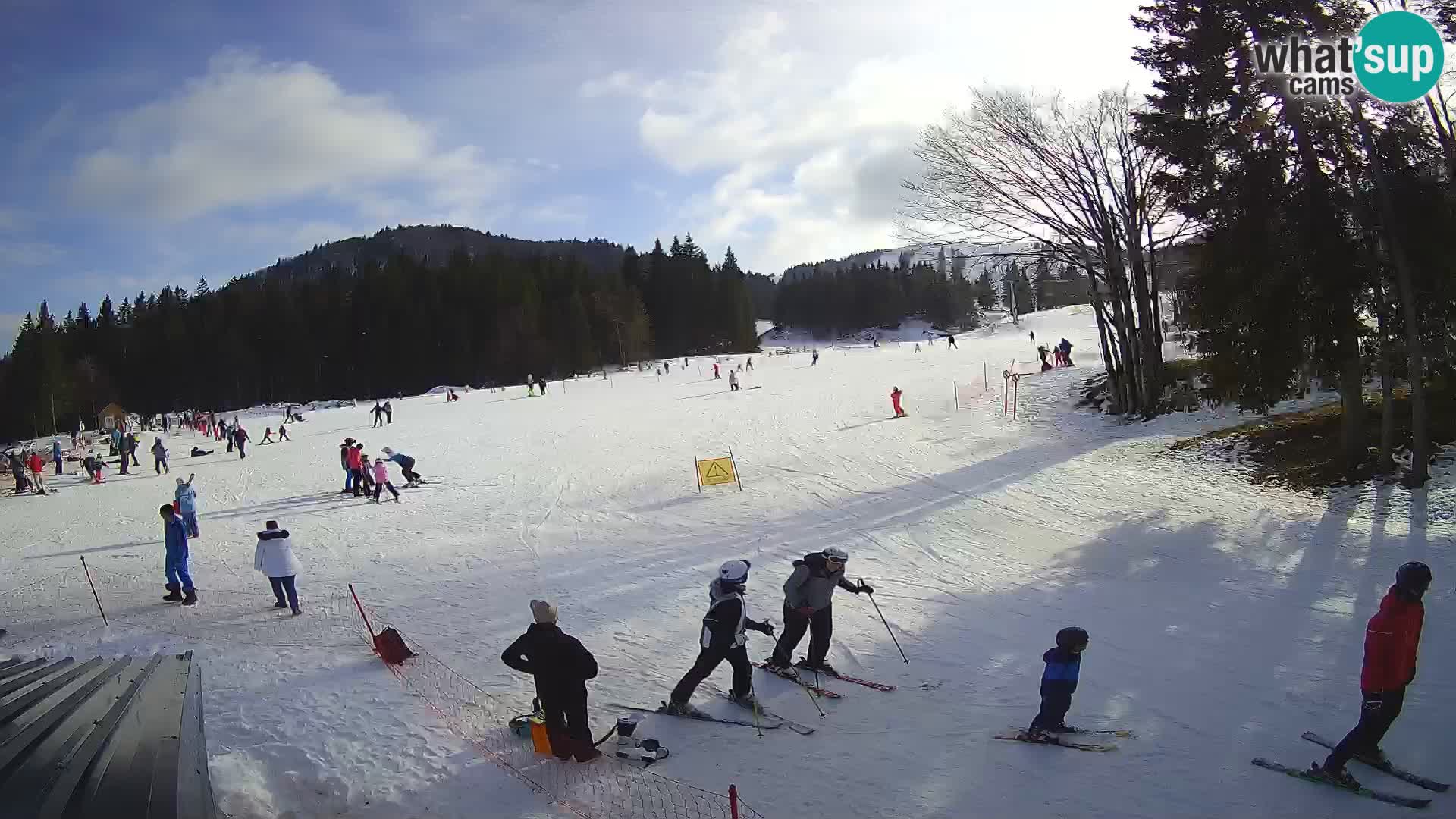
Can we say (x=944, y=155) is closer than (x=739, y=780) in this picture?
No

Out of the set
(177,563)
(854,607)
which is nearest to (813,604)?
(854,607)

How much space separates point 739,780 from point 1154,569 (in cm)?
882

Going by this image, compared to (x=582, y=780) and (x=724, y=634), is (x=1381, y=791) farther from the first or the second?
(x=582, y=780)

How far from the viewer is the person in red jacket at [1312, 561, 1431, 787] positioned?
5.71 meters

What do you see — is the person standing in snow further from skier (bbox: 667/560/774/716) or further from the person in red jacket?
the person in red jacket

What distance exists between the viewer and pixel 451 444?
31203mm

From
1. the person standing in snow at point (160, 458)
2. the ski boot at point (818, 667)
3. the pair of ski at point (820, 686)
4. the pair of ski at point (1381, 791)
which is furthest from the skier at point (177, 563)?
the person standing in snow at point (160, 458)

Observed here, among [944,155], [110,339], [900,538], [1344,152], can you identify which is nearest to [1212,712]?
[900,538]

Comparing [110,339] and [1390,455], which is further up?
[110,339]

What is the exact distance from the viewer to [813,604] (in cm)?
834

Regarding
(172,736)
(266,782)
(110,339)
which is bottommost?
(266,782)

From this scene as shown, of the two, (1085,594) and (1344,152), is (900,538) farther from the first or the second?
(1344,152)

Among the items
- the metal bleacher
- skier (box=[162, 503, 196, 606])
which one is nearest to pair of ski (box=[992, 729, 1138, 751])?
the metal bleacher

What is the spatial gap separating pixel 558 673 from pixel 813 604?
9.28ft
